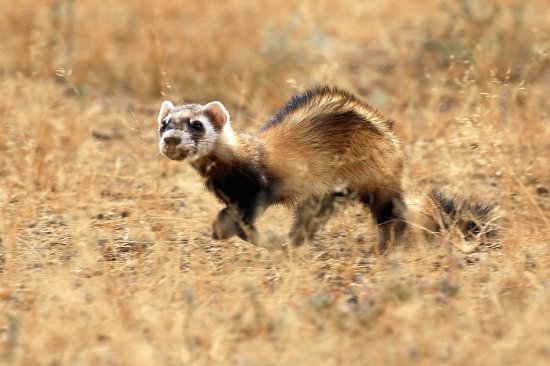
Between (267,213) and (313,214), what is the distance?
0.84 m

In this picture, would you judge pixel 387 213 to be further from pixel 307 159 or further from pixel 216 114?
pixel 216 114

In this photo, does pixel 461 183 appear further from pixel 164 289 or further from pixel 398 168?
pixel 164 289

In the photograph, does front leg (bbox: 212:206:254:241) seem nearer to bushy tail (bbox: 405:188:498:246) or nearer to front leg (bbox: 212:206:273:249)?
front leg (bbox: 212:206:273:249)

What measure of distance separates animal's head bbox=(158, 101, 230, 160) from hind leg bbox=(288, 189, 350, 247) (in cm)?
62

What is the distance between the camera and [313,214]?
5566 mm

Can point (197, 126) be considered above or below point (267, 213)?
above

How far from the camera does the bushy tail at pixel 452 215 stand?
544 cm

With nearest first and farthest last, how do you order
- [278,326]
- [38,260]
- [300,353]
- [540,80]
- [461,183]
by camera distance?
1. [300,353]
2. [278,326]
3. [38,260]
4. [461,183]
5. [540,80]

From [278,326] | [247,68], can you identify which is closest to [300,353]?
[278,326]

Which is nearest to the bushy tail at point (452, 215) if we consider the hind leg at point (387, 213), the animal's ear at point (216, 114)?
the hind leg at point (387, 213)

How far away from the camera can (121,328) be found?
4113 mm

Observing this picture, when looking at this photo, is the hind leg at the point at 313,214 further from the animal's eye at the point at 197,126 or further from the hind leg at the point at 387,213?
the animal's eye at the point at 197,126

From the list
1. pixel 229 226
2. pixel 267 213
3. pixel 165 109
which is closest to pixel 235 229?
pixel 229 226

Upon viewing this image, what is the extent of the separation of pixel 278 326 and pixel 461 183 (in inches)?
114
